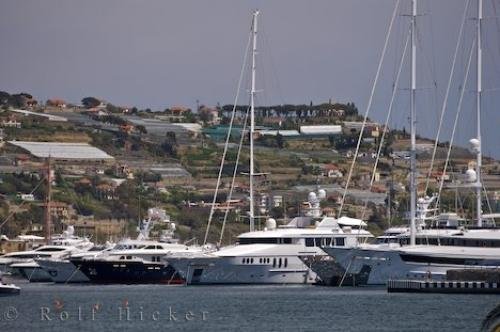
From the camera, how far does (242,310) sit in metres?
79.9

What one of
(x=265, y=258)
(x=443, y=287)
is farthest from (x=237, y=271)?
(x=443, y=287)

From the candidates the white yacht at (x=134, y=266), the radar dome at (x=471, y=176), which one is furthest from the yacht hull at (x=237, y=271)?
the radar dome at (x=471, y=176)

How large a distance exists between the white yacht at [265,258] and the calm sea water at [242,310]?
11.1 feet

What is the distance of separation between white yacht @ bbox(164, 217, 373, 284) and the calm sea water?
3.38 meters

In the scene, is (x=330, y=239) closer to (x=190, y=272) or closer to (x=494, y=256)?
(x=190, y=272)

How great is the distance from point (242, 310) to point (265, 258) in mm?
23616

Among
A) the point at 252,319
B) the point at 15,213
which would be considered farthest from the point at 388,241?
the point at 15,213

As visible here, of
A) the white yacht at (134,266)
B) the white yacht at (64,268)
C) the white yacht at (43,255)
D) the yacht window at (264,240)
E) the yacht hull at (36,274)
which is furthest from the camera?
the white yacht at (43,255)

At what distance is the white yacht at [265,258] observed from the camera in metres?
104

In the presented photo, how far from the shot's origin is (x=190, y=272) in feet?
346

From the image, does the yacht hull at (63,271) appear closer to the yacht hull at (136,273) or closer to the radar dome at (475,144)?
the yacht hull at (136,273)

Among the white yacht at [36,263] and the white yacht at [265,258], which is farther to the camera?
the white yacht at [36,263]

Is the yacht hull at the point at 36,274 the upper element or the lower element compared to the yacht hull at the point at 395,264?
lower

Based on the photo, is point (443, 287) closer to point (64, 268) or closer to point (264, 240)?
point (264, 240)
